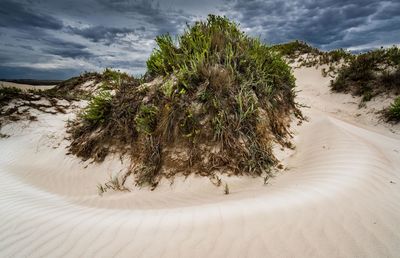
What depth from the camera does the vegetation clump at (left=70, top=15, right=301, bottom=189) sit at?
14.4 ft

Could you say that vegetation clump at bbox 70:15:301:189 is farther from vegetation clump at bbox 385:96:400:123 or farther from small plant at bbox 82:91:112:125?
vegetation clump at bbox 385:96:400:123

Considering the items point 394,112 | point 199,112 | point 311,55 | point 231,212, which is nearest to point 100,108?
point 199,112

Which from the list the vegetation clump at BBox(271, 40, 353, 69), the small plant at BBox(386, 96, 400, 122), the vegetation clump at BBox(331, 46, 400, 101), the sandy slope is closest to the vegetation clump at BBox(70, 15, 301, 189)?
the sandy slope

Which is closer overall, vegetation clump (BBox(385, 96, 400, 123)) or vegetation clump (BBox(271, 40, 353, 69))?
vegetation clump (BBox(385, 96, 400, 123))

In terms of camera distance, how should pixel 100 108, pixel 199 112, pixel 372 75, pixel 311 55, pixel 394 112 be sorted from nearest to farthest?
pixel 199 112, pixel 100 108, pixel 394 112, pixel 372 75, pixel 311 55

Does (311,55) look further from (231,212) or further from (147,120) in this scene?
(231,212)

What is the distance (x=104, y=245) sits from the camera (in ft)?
Answer: 8.60

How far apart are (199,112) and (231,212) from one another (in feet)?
7.24

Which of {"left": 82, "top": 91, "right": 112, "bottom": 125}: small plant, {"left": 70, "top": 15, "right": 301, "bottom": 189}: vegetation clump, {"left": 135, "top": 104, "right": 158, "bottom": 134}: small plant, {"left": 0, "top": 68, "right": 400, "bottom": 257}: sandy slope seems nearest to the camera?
{"left": 0, "top": 68, "right": 400, "bottom": 257}: sandy slope

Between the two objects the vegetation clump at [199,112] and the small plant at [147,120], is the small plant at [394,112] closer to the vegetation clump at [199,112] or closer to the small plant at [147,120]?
the vegetation clump at [199,112]

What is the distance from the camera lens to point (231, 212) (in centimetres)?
299

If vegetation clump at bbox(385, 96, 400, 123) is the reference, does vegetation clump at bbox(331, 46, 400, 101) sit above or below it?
above

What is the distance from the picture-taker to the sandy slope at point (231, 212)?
2496 millimetres

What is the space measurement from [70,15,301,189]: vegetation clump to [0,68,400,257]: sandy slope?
38cm
